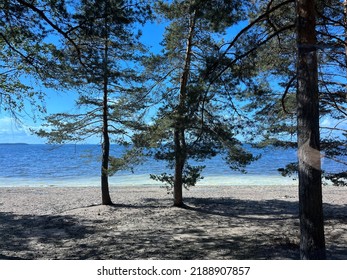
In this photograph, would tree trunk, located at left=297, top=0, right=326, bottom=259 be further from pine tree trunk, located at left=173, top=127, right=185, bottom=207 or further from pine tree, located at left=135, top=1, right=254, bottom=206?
pine tree trunk, located at left=173, top=127, right=185, bottom=207

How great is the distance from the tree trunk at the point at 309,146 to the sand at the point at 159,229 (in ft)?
3.36

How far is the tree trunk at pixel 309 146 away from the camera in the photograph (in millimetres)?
3795

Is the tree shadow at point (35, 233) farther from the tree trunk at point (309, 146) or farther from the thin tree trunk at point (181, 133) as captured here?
the tree trunk at point (309, 146)

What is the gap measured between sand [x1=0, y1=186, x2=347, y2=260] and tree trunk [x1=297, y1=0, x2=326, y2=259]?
1.02m

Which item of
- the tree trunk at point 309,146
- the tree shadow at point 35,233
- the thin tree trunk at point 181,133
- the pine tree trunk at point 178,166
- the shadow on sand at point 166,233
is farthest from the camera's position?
the pine tree trunk at point 178,166

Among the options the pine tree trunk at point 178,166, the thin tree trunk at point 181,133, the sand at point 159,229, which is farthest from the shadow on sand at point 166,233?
the thin tree trunk at point 181,133

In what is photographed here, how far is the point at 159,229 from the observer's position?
7289mm

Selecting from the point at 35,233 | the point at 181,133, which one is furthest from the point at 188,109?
the point at 35,233

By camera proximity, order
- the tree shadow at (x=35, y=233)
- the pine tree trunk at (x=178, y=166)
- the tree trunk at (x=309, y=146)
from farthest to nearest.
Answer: the pine tree trunk at (x=178, y=166), the tree shadow at (x=35, y=233), the tree trunk at (x=309, y=146)

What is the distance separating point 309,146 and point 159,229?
14.7 ft

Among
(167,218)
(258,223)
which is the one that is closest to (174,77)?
(167,218)

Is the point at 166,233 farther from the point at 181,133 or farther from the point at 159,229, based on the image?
the point at 181,133

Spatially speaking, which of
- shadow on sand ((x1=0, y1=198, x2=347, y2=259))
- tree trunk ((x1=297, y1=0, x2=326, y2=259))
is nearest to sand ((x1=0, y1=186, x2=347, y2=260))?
shadow on sand ((x1=0, y1=198, x2=347, y2=259))

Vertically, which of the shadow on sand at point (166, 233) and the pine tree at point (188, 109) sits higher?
the pine tree at point (188, 109)
